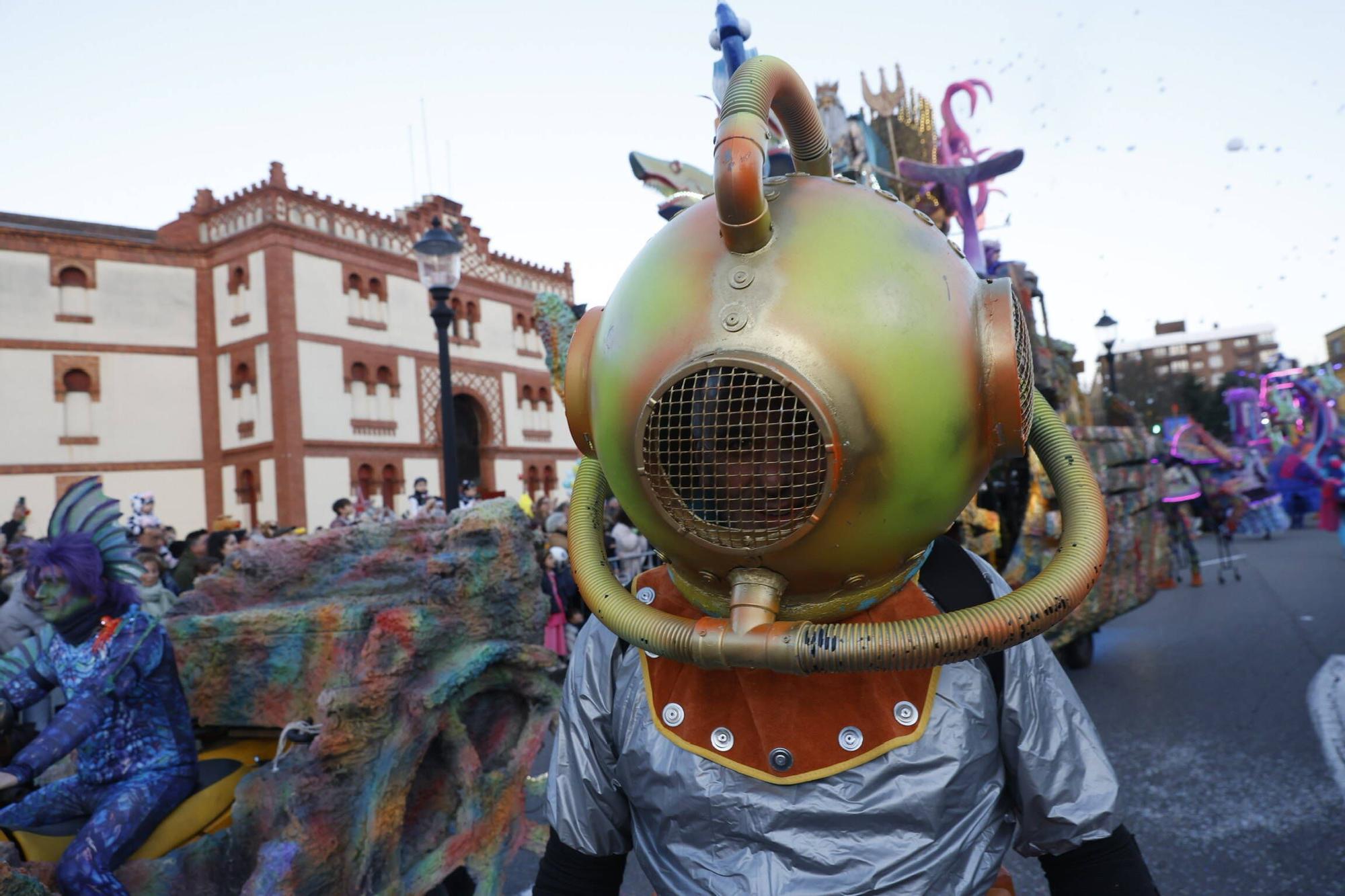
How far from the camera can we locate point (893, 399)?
99 centimetres

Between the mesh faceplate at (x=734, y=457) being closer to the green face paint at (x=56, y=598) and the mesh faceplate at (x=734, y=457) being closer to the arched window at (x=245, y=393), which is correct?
the green face paint at (x=56, y=598)

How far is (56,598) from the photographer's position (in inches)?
108

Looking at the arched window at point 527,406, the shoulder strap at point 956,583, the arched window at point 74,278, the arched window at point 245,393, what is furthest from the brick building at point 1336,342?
A: the shoulder strap at point 956,583

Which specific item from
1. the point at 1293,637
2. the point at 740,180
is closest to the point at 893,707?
the point at 740,180

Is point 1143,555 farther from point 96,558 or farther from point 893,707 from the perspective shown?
point 96,558

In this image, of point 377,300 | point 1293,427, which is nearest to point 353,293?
point 377,300

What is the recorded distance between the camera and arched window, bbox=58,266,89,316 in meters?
18.1

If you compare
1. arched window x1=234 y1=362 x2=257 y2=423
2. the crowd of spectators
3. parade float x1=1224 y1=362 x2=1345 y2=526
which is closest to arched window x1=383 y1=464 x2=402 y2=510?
arched window x1=234 y1=362 x2=257 y2=423

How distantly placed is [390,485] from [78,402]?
6422mm

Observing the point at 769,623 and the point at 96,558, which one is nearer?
the point at 769,623

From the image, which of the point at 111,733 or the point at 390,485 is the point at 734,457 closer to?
the point at 111,733

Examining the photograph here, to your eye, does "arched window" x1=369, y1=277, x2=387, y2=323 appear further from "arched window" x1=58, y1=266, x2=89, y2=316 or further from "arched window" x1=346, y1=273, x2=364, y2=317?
"arched window" x1=58, y1=266, x2=89, y2=316

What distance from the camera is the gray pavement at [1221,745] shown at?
11.0 ft

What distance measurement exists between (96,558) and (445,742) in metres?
1.25
